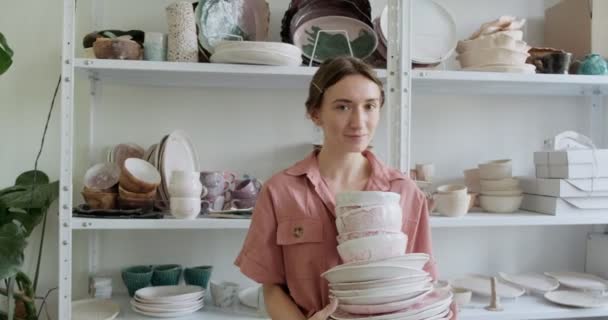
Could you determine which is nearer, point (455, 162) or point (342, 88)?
point (342, 88)

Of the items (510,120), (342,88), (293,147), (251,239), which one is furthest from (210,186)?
(510,120)

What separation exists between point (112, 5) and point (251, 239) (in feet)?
3.56

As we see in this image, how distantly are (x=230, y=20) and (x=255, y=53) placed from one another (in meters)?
0.24

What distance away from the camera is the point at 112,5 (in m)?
1.68

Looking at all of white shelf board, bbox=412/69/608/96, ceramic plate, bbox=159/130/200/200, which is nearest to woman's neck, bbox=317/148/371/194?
white shelf board, bbox=412/69/608/96

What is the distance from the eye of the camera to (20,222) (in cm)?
154

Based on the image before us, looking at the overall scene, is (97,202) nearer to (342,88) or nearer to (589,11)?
(342,88)

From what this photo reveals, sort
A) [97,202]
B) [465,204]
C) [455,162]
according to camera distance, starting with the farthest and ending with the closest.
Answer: [455,162], [465,204], [97,202]

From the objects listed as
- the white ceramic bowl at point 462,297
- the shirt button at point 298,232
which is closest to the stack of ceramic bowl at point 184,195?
the shirt button at point 298,232

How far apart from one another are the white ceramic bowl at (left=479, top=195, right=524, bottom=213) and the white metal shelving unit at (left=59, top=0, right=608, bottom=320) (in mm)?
42

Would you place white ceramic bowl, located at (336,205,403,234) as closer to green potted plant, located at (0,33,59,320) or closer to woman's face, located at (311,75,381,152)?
woman's face, located at (311,75,381,152)

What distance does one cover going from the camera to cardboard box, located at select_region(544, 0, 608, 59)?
166 centimetres

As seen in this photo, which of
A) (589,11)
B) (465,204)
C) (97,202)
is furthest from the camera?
(589,11)

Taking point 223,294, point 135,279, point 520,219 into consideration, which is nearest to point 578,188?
point 520,219
